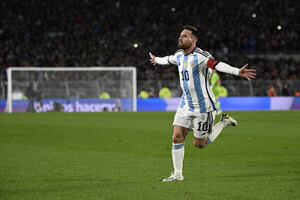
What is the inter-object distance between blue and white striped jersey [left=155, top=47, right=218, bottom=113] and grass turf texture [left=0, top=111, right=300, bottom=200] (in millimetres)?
1032

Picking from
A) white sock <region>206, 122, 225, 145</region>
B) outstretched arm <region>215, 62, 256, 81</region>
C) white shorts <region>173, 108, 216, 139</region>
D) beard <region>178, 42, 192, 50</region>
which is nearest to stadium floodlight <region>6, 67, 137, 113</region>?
white sock <region>206, 122, 225, 145</region>

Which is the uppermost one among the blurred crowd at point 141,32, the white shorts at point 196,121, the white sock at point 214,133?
the blurred crowd at point 141,32

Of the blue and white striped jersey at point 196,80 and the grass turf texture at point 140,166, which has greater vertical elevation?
the blue and white striped jersey at point 196,80

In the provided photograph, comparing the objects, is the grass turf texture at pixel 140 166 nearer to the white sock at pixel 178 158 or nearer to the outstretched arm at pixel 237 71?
the white sock at pixel 178 158

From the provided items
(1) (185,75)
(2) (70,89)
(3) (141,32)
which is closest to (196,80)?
(1) (185,75)

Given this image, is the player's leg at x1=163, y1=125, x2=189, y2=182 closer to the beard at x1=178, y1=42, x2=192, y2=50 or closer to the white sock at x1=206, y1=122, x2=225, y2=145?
the white sock at x1=206, y1=122, x2=225, y2=145

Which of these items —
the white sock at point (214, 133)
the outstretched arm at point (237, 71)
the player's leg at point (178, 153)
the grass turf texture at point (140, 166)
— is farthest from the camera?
the white sock at point (214, 133)

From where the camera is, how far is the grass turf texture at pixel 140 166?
6.89 m

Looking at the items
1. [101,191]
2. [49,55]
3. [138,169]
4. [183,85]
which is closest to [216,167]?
[138,169]

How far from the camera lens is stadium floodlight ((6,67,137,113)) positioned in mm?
30578

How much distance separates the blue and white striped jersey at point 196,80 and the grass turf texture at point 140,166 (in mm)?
1032

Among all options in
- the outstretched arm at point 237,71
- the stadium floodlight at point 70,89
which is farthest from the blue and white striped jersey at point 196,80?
the stadium floodlight at point 70,89

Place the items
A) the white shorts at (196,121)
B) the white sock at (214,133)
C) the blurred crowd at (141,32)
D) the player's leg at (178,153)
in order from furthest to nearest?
the blurred crowd at (141,32) < the white sock at (214,133) < the white shorts at (196,121) < the player's leg at (178,153)

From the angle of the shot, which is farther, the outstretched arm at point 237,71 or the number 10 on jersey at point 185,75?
the number 10 on jersey at point 185,75
